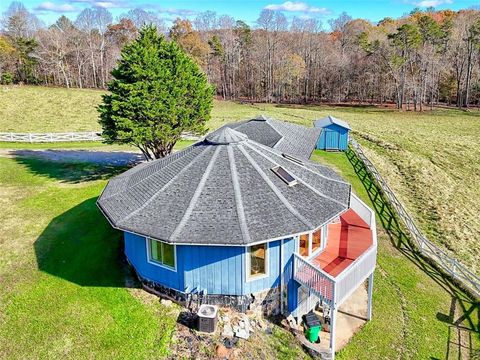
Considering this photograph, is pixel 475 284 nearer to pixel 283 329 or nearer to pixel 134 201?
pixel 283 329

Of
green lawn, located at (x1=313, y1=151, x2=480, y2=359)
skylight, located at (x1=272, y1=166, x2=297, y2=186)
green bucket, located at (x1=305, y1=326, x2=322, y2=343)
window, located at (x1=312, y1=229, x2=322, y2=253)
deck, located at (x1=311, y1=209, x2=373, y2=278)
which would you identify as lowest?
green lawn, located at (x1=313, y1=151, x2=480, y2=359)

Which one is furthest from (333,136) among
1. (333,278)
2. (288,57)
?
(288,57)

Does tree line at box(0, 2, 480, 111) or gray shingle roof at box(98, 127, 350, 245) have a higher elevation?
tree line at box(0, 2, 480, 111)

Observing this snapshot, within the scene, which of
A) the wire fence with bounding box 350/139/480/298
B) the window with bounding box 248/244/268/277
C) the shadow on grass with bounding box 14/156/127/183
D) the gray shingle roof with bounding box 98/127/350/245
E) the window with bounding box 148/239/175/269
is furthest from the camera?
the shadow on grass with bounding box 14/156/127/183

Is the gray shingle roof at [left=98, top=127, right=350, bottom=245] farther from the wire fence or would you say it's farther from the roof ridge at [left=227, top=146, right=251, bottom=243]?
the wire fence

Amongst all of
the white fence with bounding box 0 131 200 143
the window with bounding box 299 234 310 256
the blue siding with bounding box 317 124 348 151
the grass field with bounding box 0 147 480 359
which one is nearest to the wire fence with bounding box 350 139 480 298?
the grass field with bounding box 0 147 480 359

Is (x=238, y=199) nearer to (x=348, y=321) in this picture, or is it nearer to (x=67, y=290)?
(x=348, y=321)
